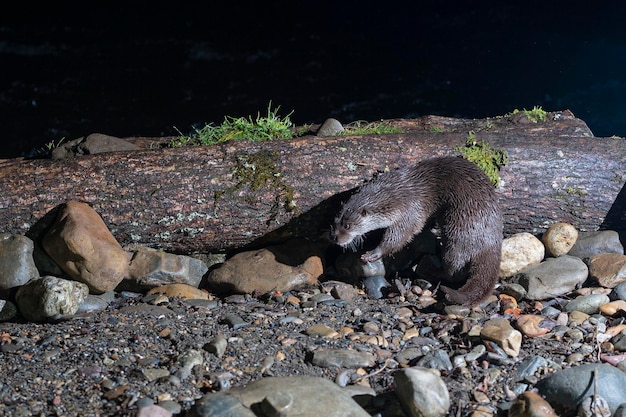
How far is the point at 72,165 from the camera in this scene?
14.6 feet

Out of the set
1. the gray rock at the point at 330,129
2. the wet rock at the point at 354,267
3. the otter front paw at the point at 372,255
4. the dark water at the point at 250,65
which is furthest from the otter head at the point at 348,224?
the dark water at the point at 250,65

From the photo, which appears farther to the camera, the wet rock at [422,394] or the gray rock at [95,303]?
the gray rock at [95,303]

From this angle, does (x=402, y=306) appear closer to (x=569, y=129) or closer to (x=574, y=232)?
(x=574, y=232)

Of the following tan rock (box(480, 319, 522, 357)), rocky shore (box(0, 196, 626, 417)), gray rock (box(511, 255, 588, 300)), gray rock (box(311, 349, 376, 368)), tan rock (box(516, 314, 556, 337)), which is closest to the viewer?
rocky shore (box(0, 196, 626, 417))

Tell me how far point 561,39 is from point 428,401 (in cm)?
502

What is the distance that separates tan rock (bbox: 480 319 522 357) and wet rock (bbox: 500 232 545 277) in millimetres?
1058

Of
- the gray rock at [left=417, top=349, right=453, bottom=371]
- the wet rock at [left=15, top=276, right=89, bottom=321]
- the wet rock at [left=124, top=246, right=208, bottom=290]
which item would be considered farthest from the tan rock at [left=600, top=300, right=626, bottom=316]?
the wet rock at [left=15, top=276, right=89, bottom=321]

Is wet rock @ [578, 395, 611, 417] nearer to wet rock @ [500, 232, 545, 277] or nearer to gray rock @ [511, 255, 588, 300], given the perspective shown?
gray rock @ [511, 255, 588, 300]

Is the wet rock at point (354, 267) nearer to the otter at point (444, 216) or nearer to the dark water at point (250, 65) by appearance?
the otter at point (444, 216)

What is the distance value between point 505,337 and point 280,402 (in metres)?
1.50

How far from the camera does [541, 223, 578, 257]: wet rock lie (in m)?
4.71

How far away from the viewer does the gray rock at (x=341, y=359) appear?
127 inches

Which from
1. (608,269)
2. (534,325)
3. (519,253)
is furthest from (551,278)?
(534,325)

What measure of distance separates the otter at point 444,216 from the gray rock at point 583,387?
1.19 meters
